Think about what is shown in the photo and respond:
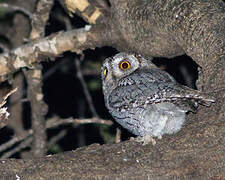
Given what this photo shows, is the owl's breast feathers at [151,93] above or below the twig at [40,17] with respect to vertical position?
below

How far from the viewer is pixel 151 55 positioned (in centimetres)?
440

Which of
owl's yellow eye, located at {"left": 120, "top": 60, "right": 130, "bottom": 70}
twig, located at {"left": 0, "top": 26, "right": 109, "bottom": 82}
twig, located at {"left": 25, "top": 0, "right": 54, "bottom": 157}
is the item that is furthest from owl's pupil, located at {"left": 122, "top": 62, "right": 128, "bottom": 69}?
twig, located at {"left": 25, "top": 0, "right": 54, "bottom": 157}

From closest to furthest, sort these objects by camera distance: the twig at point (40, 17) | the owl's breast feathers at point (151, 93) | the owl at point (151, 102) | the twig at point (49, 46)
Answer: the owl's breast feathers at point (151, 93) → the owl at point (151, 102) → the twig at point (49, 46) → the twig at point (40, 17)

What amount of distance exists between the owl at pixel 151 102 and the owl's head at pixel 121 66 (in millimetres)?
159

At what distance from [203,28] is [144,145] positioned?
118cm

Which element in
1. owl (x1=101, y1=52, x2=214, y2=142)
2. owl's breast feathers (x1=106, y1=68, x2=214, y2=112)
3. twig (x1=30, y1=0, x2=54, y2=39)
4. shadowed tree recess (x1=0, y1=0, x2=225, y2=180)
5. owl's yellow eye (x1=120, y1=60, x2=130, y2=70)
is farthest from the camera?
twig (x1=30, y1=0, x2=54, y2=39)

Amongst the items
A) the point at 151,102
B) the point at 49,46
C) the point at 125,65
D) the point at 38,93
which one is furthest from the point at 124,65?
the point at 38,93

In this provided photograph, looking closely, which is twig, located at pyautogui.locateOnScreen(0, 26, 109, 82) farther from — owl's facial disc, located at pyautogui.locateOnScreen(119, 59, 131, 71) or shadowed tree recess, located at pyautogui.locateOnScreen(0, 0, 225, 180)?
owl's facial disc, located at pyautogui.locateOnScreen(119, 59, 131, 71)

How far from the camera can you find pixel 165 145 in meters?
2.70

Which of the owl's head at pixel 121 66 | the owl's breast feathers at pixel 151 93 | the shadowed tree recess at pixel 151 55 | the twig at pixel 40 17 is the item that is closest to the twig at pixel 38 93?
the twig at pixel 40 17

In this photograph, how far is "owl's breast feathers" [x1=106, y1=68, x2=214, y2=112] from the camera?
3.20m

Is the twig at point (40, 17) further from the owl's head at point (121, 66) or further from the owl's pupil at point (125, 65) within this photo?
the owl's pupil at point (125, 65)

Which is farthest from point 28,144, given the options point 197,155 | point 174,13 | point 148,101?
point 197,155

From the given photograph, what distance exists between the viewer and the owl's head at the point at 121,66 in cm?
436
